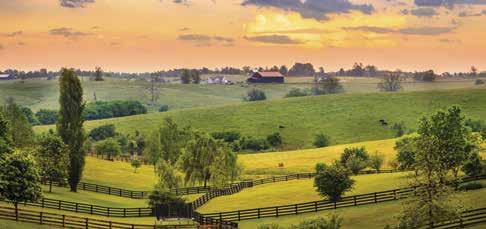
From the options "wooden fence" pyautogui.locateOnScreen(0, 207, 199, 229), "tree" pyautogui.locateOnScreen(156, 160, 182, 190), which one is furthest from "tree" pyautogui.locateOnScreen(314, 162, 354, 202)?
"tree" pyautogui.locateOnScreen(156, 160, 182, 190)

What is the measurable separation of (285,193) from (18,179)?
3514 centimetres

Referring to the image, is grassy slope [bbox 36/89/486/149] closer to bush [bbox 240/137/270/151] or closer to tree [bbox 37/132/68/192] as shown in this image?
bush [bbox 240/137/270/151]

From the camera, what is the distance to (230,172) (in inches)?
3669

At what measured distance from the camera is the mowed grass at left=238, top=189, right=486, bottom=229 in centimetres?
5628

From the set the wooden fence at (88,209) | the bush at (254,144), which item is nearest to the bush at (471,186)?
the wooden fence at (88,209)

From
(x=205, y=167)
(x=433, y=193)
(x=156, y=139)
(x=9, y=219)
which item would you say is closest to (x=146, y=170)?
(x=156, y=139)

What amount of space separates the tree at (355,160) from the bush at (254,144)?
49.3 metres

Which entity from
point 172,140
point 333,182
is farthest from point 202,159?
point 333,182

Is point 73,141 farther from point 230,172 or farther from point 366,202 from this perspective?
point 366,202

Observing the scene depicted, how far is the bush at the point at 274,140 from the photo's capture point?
15512 centimetres

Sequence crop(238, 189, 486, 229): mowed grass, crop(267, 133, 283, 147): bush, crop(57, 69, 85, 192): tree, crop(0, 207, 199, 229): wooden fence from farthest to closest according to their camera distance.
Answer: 1. crop(267, 133, 283, 147): bush
2. crop(57, 69, 85, 192): tree
3. crop(238, 189, 486, 229): mowed grass
4. crop(0, 207, 199, 229): wooden fence

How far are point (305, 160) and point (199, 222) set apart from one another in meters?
62.2

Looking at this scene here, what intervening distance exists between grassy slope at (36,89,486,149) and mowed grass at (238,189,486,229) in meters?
89.6

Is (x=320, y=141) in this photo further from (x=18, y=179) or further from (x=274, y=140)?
(x=18, y=179)
